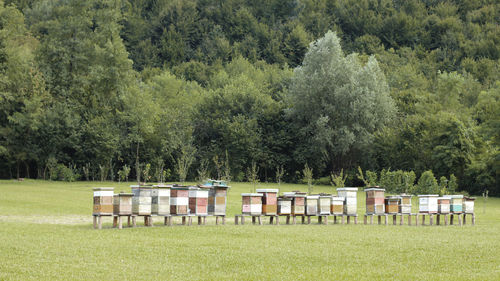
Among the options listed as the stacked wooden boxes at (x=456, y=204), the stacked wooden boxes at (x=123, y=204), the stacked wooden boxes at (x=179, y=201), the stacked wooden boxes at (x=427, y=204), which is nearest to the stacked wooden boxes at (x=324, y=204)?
the stacked wooden boxes at (x=427, y=204)

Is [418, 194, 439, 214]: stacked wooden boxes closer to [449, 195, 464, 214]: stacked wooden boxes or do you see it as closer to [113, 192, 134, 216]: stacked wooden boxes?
[449, 195, 464, 214]: stacked wooden boxes

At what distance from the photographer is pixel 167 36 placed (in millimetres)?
110812

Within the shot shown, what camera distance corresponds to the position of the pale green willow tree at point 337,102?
56250mm

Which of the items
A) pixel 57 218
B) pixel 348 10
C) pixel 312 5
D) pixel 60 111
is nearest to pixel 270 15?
pixel 312 5

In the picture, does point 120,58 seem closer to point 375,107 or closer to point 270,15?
point 375,107

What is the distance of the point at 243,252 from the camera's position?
14.6 meters

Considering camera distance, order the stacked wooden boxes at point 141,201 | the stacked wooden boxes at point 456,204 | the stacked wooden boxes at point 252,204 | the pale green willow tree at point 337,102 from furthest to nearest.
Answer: the pale green willow tree at point 337,102, the stacked wooden boxes at point 456,204, the stacked wooden boxes at point 252,204, the stacked wooden boxes at point 141,201

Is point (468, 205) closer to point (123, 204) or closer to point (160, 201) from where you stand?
point (160, 201)

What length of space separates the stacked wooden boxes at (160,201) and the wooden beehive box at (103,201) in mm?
1549

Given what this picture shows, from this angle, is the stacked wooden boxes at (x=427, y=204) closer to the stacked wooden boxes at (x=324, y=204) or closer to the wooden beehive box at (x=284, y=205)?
the stacked wooden boxes at (x=324, y=204)

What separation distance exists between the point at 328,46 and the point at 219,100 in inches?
469

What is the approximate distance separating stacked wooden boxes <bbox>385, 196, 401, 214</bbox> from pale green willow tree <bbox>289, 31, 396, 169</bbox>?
32.1 meters

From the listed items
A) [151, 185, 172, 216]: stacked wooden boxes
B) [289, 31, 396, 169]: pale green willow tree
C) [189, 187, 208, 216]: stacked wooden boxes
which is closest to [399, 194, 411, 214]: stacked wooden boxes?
[189, 187, 208, 216]: stacked wooden boxes

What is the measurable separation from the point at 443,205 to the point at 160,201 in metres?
10.9
